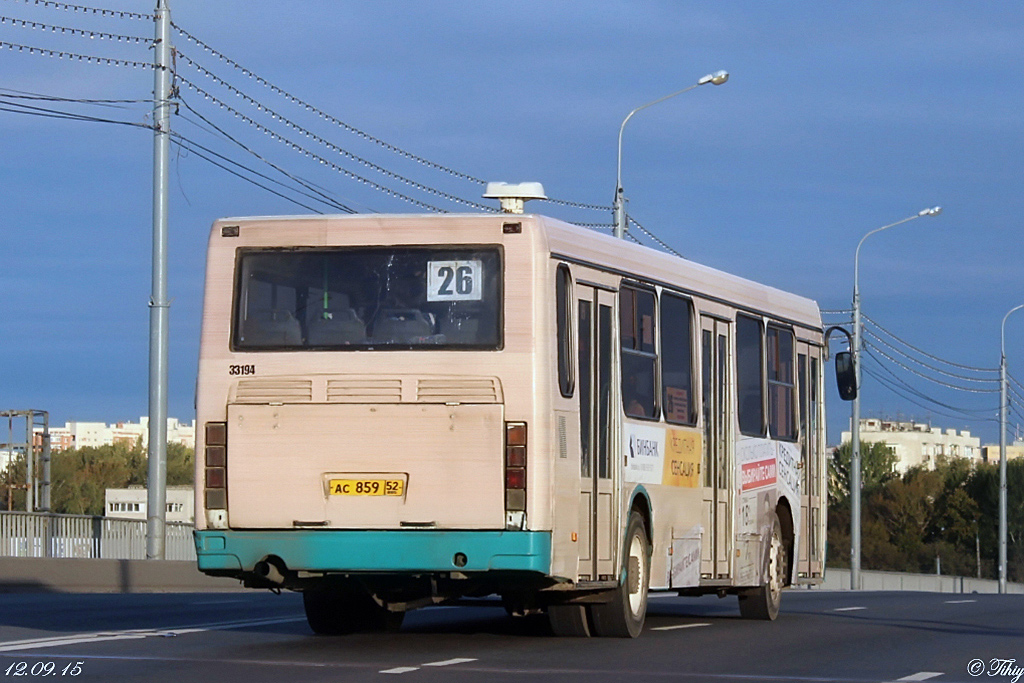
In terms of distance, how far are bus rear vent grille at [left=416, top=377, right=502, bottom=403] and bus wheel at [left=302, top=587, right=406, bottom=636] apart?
8.22 ft

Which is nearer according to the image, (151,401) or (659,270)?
(659,270)

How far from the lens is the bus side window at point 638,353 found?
1500cm

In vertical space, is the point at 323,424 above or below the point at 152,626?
above

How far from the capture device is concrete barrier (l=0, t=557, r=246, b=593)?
24.9 metres

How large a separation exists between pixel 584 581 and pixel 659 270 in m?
3.20

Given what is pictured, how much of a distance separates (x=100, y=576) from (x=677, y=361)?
1247 cm

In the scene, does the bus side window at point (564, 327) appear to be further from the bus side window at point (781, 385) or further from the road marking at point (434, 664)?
the bus side window at point (781, 385)

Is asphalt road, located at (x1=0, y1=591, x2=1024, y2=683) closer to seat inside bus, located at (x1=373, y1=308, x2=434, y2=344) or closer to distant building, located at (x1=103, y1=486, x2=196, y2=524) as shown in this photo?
seat inside bus, located at (x1=373, y1=308, x2=434, y2=344)

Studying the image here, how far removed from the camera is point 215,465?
44.2 ft

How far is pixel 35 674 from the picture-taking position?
11.0 meters

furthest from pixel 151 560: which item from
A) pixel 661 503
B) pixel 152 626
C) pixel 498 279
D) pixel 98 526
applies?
pixel 498 279

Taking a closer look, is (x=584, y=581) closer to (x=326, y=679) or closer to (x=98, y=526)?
(x=326, y=679)

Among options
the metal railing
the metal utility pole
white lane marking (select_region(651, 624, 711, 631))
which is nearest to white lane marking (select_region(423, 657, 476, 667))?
white lane marking (select_region(651, 624, 711, 631))

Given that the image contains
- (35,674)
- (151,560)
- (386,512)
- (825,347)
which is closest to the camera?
(35,674)
